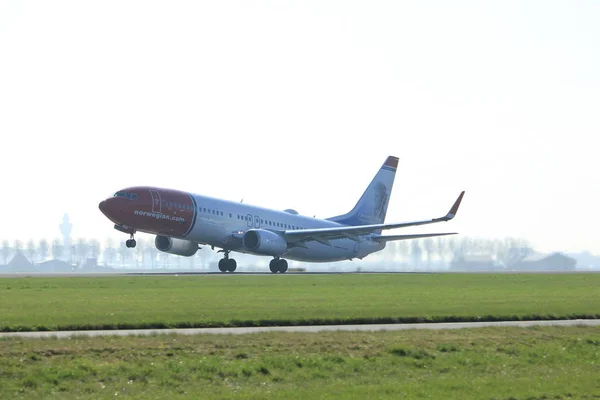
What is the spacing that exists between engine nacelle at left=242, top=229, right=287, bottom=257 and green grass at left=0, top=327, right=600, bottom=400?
43.0m

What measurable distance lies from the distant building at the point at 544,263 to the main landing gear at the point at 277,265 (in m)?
49.8

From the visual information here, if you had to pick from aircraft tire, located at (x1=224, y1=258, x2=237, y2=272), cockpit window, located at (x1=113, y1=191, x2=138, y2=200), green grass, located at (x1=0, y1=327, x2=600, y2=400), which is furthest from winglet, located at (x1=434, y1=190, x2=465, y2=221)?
green grass, located at (x1=0, y1=327, x2=600, y2=400)

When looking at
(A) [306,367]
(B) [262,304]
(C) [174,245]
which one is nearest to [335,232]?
(C) [174,245]

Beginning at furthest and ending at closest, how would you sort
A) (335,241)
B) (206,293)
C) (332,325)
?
(335,241) < (206,293) < (332,325)

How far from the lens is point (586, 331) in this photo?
2522 cm

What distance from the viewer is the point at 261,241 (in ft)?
217

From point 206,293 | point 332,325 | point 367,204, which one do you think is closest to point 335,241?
point 367,204

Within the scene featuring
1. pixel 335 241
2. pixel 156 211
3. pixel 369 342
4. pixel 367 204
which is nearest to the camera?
pixel 369 342

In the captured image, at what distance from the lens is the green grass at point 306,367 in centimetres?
1742

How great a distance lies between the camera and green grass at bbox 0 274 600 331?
85.3ft

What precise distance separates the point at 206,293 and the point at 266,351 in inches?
692

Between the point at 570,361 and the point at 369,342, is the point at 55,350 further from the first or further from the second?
the point at 570,361

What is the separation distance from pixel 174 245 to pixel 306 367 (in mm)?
50112

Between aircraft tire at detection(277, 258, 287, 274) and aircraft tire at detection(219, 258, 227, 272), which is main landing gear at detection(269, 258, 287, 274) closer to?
aircraft tire at detection(277, 258, 287, 274)
